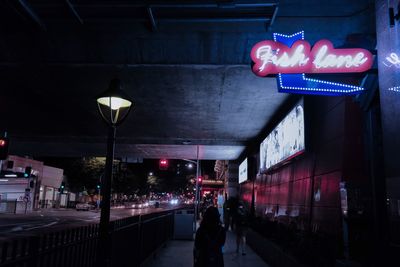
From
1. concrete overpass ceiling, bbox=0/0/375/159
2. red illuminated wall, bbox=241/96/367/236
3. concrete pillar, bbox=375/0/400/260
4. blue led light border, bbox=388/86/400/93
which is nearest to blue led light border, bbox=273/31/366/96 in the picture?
concrete pillar, bbox=375/0/400/260

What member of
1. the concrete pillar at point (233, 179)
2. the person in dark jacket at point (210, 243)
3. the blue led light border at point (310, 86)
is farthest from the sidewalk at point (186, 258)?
the concrete pillar at point (233, 179)

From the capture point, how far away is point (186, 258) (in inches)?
492

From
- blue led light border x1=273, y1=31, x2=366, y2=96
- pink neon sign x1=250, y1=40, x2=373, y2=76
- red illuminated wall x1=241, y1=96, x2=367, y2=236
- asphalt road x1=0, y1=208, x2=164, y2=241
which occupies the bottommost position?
asphalt road x1=0, y1=208, x2=164, y2=241

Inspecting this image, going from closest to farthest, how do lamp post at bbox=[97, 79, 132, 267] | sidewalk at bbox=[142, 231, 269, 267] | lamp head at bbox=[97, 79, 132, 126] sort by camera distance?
lamp post at bbox=[97, 79, 132, 267], lamp head at bbox=[97, 79, 132, 126], sidewalk at bbox=[142, 231, 269, 267]

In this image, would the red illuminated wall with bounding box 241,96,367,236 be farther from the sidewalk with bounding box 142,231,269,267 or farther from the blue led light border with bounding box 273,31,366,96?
the sidewalk with bounding box 142,231,269,267

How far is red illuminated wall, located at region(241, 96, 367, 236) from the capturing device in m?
8.61

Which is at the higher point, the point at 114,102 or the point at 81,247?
the point at 114,102

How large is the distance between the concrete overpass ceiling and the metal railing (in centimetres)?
426

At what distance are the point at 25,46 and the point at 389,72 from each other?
844 centimetres

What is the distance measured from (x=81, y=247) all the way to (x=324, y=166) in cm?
675

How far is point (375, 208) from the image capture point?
25.3 ft

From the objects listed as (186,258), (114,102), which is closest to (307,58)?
(114,102)

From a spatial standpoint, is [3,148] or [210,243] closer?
[210,243]

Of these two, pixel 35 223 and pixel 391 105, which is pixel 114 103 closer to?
pixel 391 105
